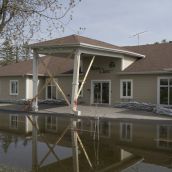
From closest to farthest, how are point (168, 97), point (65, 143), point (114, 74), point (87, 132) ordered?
point (65, 143) < point (87, 132) < point (168, 97) < point (114, 74)

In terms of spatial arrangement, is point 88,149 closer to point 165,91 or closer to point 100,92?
point 165,91

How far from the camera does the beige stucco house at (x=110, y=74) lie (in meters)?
27.4

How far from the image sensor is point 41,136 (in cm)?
1478

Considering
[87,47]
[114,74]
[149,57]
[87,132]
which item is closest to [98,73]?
[114,74]

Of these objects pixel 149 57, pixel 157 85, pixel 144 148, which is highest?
pixel 149 57

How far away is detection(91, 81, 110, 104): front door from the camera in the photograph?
31.9 metres

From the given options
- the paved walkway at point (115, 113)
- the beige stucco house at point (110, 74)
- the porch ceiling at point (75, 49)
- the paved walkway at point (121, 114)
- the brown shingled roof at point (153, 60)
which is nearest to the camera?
the paved walkway at point (115, 113)

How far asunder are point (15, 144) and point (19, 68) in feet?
93.6

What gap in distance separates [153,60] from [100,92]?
5.50 m

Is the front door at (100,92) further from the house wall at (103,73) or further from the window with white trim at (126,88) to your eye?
the window with white trim at (126,88)

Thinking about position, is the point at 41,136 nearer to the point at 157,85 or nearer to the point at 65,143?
the point at 65,143

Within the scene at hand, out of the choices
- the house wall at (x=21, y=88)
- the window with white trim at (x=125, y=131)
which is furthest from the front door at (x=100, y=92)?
the window with white trim at (x=125, y=131)

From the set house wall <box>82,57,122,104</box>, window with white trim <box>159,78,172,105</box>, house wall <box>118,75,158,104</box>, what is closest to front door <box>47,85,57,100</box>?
house wall <box>82,57,122,104</box>

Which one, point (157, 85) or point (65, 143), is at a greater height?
point (157, 85)
